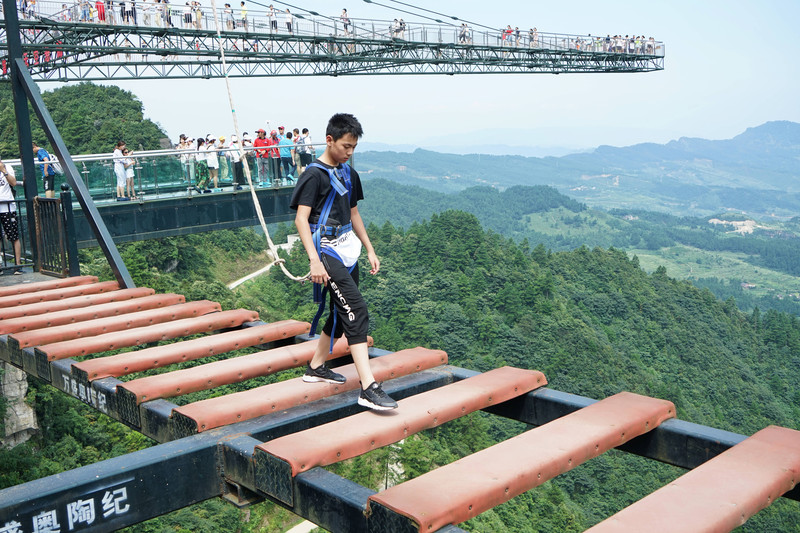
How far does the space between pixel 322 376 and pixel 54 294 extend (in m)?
4.07

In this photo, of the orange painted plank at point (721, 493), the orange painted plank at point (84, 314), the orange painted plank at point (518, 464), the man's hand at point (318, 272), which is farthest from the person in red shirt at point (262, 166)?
the orange painted plank at point (721, 493)

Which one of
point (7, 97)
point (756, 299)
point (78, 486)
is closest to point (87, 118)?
point (7, 97)

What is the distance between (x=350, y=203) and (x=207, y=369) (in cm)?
138

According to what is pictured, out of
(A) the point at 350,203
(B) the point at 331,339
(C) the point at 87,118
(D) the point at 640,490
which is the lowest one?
(D) the point at 640,490

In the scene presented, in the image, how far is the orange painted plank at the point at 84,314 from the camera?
19.3ft

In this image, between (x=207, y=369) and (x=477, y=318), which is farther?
(x=477, y=318)

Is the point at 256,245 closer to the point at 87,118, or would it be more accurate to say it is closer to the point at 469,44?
the point at 87,118

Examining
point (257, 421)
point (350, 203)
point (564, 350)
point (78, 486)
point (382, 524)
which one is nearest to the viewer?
point (382, 524)

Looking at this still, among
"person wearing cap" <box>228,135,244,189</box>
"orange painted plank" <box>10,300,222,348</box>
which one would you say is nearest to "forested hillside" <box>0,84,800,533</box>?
"person wearing cap" <box>228,135,244,189</box>

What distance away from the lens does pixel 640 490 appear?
161 ft

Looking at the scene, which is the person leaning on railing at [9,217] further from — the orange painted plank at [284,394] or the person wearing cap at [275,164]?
the person wearing cap at [275,164]

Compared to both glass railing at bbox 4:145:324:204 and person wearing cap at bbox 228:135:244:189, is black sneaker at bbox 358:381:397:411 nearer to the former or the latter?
glass railing at bbox 4:145:324:204

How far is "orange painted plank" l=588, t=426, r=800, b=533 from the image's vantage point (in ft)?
9.03

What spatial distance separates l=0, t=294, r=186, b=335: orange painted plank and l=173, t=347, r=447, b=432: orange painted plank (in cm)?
244
